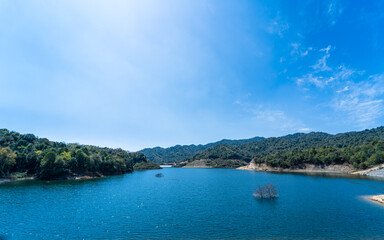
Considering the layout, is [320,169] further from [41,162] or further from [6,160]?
[6,160]

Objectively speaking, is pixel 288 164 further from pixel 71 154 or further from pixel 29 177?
pixel 29 177

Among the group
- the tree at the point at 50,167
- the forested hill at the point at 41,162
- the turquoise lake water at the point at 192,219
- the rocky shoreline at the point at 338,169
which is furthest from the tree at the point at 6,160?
the rocky shoreline at the point at 338,169

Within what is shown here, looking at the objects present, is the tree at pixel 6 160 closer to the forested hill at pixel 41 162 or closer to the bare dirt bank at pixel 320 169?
the forested hill at pixel 41 162

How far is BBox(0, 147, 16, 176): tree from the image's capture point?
74.3 m

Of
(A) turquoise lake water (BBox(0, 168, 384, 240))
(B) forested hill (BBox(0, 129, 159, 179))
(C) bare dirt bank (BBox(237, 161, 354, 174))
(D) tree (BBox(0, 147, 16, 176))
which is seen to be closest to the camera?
(A) turquoise lake water (BBox(0, 168, 384, 240))

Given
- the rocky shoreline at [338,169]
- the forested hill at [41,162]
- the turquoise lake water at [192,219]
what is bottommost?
the turquoise lake water at [192,219]

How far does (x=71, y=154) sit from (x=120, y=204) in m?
73.1

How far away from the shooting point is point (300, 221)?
1076 inches

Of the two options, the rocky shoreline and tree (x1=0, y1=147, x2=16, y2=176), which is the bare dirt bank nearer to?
the rocky shoreline

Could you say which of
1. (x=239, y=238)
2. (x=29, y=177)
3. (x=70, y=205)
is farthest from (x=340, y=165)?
(x=29, y=177)

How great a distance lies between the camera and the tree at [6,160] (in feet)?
244

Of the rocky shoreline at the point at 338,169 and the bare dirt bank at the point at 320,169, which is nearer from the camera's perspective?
the rocky shoreline at the point at 338,169

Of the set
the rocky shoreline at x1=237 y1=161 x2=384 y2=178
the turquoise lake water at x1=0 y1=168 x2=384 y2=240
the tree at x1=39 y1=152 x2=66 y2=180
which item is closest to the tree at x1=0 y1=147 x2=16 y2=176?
the tree at x1=39 y1=152 x2=66 y2=180

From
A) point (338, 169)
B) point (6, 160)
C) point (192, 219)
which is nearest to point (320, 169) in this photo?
point (338, 169)
